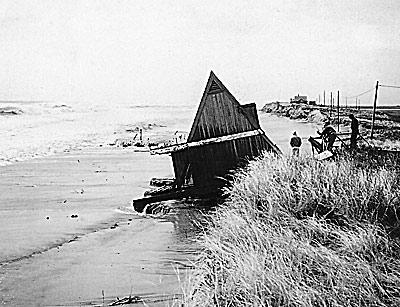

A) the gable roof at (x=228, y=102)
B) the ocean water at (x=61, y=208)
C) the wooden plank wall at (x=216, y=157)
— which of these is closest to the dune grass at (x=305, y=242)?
the ocean water at (x=61, y=208)

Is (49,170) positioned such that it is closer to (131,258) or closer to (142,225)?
(142,225)

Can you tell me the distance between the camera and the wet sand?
7039 millimetres

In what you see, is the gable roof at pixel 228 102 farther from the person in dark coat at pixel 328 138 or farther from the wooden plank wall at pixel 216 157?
the person in dark coat at pixel 328 138

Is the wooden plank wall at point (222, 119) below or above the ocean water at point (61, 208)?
above

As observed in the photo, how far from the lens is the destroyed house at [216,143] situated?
43.8 ft

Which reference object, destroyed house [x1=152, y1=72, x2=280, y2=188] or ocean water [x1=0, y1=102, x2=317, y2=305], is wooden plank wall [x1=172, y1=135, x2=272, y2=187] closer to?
destroyed house [x1=152, y1=72, x2=280, y2=188]

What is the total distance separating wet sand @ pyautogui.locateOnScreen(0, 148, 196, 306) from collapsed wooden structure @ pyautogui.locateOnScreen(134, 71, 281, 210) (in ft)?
4.82

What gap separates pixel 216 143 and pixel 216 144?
1.4 inches

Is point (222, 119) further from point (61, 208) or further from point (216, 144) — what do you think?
point (61, 208)

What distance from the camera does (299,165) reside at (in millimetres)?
11367

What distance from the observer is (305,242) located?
23.6 feet

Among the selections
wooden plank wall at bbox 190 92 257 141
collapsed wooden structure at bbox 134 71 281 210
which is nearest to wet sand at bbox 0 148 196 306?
collapsed wooden structure at bbox 134 71 281 210

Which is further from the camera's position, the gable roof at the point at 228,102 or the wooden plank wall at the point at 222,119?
the wooden plank wall at the point at 222,119

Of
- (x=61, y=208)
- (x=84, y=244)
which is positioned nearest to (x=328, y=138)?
(x=61, y=208)
